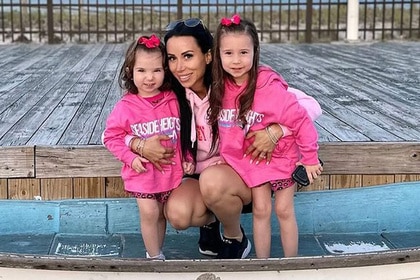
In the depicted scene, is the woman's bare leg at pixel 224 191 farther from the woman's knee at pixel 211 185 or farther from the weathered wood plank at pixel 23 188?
the weathered wood plank at pixel 23 188

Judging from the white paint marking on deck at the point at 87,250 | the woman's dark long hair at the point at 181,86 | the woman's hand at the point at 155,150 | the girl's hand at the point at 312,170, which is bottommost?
the white paint marking on deck at the point at 87,250

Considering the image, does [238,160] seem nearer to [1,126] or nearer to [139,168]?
[139,168]

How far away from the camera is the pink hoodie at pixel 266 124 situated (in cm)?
362

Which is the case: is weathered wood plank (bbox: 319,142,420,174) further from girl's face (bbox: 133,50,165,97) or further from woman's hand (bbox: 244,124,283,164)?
girl's face (bbox: 133,50,165,97)

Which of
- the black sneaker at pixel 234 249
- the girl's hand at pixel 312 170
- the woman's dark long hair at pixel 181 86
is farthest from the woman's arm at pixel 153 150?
the girl's hand at pixel 312 170

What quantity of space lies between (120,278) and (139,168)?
0.50 m

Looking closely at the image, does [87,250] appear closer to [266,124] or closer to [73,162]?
[73,162]

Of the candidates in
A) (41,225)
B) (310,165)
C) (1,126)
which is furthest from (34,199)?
(310,165)

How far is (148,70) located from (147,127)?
258 millimetres

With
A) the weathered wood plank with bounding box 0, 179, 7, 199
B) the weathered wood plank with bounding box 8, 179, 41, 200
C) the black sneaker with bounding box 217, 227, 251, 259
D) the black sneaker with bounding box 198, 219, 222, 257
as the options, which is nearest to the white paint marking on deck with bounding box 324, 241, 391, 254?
the black sneaker with bounding box 217, 227, 251, 259

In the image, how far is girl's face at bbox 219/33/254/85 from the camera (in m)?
3.58

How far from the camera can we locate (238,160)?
12.4ft

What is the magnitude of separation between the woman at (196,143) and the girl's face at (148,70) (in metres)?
0.06

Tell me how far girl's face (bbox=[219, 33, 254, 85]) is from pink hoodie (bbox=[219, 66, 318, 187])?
112mm
